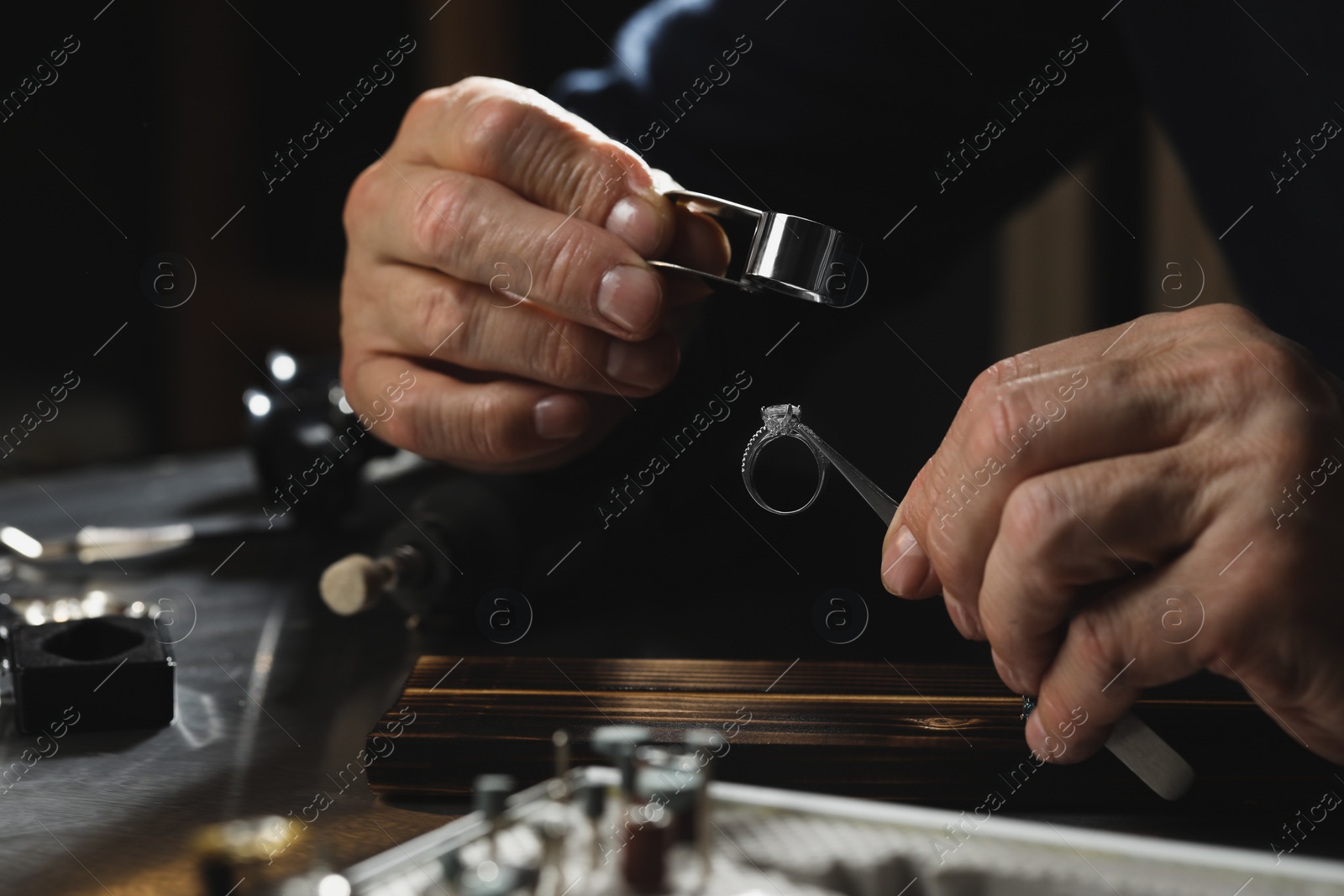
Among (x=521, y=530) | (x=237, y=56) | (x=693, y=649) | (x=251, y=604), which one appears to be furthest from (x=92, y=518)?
(x=237, y=56)

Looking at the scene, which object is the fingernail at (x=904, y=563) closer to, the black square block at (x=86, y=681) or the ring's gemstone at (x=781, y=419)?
the ring's gemstone at (x=781, y=419)

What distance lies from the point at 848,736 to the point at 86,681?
0.36 meters

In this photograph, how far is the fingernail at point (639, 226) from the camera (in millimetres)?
667

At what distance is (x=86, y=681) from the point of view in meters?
0.53

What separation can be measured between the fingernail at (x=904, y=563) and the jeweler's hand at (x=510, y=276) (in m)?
0.24

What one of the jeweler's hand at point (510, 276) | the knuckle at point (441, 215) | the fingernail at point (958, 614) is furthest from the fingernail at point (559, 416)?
the fingernail at point (958, 614)

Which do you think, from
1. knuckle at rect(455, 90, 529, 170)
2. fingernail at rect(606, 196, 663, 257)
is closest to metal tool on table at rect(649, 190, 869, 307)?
fingernail at rect(606, 196, 663, 257)

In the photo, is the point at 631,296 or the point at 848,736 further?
the point at 631,296

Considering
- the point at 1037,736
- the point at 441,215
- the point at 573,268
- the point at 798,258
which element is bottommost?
the point at 1037,736

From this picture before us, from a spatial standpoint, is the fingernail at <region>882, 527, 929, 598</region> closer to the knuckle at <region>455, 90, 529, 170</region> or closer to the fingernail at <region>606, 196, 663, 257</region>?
the fingernail at <region>606, 196, 663, 257</region>

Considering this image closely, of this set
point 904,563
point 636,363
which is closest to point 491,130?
point 636,363

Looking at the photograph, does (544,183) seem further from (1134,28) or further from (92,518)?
(92,518)

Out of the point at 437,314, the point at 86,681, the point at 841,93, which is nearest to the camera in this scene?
the point at 86,681

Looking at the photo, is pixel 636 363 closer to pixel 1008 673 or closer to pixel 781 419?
pixel 781 419
